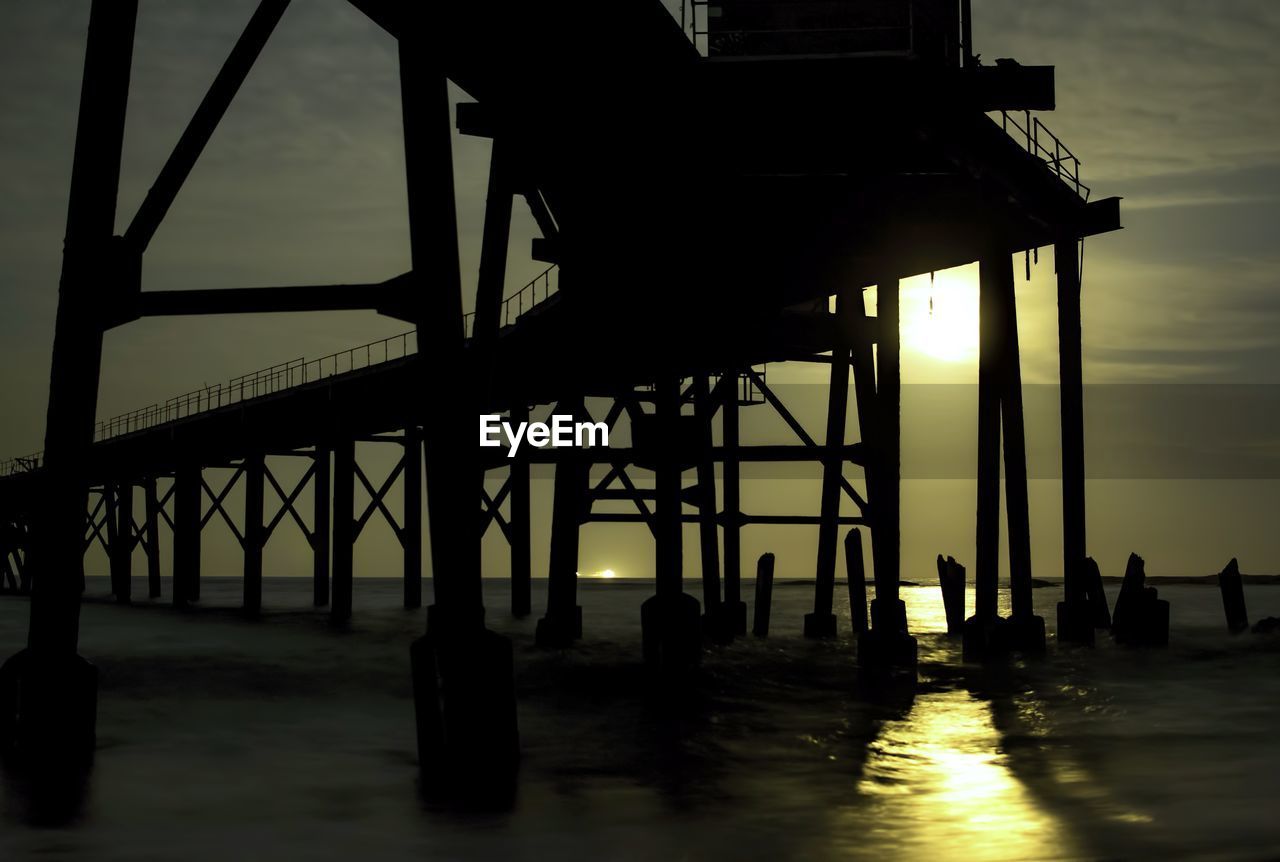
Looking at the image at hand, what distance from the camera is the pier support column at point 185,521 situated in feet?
138

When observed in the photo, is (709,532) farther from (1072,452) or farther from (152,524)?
(152,524)

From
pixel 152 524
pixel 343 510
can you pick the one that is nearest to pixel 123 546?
pixel 152 524

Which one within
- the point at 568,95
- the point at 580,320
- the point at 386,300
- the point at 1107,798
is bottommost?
the point at 1107,798

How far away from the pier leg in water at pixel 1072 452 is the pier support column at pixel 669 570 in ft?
22.4

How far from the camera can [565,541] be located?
21672mm

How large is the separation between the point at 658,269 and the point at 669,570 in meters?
4.10

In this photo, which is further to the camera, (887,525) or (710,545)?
(710,545)

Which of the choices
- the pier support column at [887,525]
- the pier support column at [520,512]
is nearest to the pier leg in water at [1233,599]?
the pier support column at [887,525]

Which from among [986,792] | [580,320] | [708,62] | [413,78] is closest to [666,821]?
[986,792]

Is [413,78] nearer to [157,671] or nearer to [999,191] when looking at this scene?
[999,191]

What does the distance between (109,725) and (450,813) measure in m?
7.91

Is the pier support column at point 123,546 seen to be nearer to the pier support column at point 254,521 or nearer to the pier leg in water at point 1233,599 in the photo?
the pier support column at point 254,521

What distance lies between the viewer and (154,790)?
12062 mm

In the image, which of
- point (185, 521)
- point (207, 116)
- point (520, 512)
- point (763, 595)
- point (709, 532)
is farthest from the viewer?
point (185, 521)
